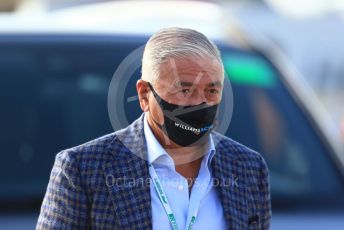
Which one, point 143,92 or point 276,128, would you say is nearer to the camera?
point 143,92

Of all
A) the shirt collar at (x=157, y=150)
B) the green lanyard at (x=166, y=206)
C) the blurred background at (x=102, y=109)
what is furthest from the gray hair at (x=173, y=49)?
the blurred background at (x=102, y=109)

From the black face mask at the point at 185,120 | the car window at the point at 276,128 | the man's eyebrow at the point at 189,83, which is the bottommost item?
the car window at the point at 276,128

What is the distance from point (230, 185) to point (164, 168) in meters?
0.19

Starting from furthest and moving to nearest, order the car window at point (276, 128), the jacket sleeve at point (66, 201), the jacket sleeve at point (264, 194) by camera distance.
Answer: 1. the car window at point (276, 128)
2. the jacket sleeve at point (264, 194)
3. the jacket sleeve at point (66, 201)

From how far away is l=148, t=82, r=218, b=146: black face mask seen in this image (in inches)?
126

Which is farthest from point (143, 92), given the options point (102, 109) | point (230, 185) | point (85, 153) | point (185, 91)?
point (102, 109)

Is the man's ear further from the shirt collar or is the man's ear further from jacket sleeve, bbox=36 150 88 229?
jacket sleeve, bbox=36 150 88 229

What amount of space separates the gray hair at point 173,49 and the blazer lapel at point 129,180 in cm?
19

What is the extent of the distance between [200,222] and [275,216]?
154 centimetres

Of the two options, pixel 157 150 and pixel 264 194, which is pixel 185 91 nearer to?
pixel 157 150

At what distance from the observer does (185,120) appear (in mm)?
3230

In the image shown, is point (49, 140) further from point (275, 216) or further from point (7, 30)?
point (275, 216)

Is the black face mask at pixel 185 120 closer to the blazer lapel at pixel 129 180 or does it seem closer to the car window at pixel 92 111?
the blazer lapel at pixel 129 180

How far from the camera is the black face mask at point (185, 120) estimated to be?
10.5ft
